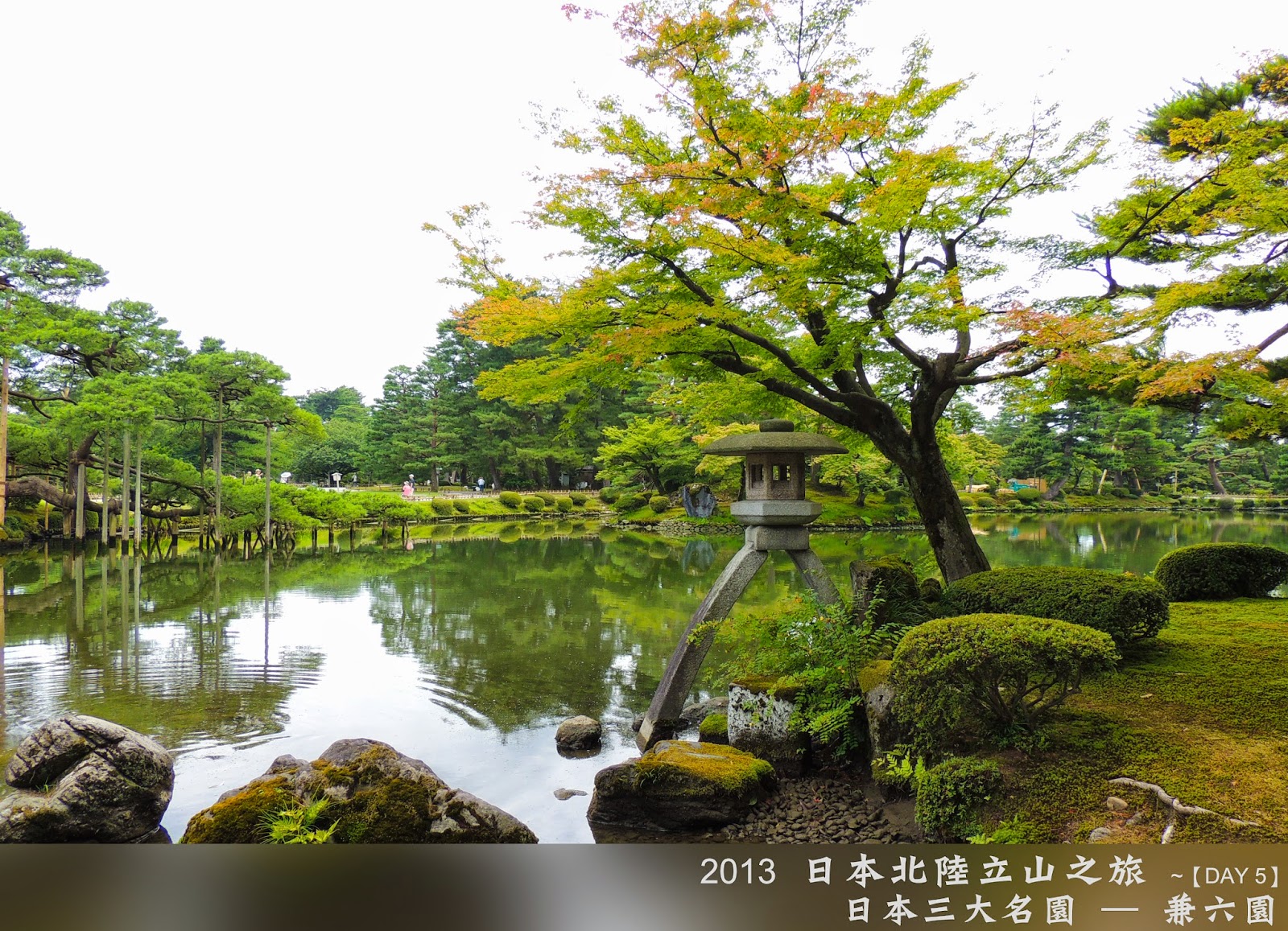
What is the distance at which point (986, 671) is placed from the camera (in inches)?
79.9

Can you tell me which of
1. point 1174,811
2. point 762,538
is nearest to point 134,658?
point 762,538

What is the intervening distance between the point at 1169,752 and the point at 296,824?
9.82 ft

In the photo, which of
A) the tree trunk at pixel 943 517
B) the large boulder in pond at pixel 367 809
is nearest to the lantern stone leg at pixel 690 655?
the large boulder in pond at pixel 367 809

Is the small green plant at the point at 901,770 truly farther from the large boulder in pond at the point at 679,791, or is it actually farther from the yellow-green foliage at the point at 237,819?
the yellow-green foliage at the point at 237,819

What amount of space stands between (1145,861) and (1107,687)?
0.71 m

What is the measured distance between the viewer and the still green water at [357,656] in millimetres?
3209

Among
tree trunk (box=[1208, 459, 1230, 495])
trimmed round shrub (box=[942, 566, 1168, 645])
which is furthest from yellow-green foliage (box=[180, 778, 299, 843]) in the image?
tree trunk (box=[1208, 459, 1230, 495])

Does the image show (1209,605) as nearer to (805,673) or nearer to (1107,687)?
(1107,687)

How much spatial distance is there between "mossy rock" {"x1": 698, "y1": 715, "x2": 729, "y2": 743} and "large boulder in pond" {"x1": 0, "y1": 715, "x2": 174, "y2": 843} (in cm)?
252

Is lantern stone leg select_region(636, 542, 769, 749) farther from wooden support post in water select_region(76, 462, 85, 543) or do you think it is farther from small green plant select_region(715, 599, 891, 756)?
wooden support post in water select_region(76, 462, 85, 543)

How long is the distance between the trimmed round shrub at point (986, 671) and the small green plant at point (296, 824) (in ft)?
7.13

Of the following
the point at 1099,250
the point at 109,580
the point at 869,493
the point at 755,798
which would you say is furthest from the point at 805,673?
the point at 869,493

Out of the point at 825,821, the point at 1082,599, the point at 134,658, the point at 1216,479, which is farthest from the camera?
the point at 1216,479

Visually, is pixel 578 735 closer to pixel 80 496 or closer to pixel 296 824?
pixel 296 824
